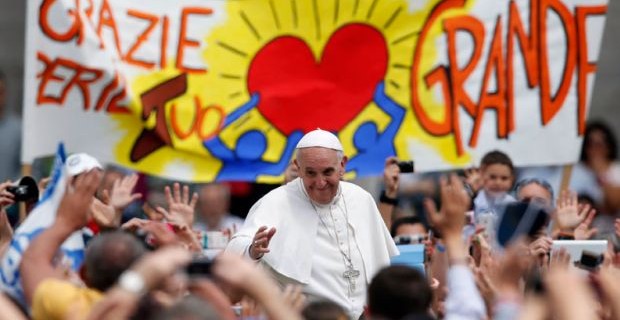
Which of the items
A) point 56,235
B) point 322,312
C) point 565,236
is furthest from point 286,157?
point 322,312

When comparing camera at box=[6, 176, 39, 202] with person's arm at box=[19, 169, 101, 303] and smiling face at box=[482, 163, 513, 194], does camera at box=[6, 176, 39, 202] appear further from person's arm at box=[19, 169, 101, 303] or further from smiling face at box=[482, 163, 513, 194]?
smiling face at box=[482, 163, 513, 194]

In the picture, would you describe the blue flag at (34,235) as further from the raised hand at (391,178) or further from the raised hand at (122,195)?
the raised hand at (391,178)

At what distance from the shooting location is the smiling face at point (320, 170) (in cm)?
970

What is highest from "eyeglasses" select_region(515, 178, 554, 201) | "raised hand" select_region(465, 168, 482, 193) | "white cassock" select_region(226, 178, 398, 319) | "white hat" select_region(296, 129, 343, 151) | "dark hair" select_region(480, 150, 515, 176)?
"white hat" select_region(296, 129, 343, 151)

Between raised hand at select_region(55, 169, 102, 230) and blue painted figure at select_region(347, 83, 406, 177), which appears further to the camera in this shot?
blue painted figure at select_region(347, 83, 406, 177)

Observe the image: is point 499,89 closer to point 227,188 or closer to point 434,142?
point 434,142

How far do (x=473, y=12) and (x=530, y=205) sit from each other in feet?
13.9

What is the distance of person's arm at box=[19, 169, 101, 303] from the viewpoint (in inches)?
279

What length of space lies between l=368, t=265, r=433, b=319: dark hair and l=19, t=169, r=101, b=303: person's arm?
4.31ft

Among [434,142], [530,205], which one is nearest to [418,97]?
[434,142]

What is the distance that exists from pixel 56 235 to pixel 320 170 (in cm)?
Result: 283

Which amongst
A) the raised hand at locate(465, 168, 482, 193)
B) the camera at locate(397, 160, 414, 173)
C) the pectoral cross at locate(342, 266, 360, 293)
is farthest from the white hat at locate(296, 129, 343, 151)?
the raised hand at locate(465, 168, 482, 193)

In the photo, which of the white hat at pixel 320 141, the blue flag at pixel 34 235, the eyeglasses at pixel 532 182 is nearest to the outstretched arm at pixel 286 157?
the eyeglasses at pixel 532 182

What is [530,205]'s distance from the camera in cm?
824
